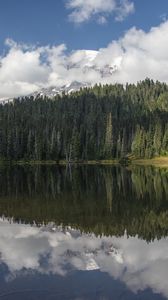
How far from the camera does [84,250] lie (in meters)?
26.2

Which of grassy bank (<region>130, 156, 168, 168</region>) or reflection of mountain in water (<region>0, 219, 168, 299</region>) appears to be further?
grassy bank (<region>130, 156, 168, 168</region>)

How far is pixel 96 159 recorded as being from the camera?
199 metres

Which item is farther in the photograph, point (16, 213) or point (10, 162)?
point (10, 162)

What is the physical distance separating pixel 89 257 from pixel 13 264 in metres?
4.59

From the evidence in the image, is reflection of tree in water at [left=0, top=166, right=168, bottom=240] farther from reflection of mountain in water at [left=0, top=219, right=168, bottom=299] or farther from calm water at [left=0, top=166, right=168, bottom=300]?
reflection of mountain in water at [left=0, top=219, right=168, bottom=299]

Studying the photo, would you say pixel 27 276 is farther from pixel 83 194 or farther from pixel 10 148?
pixel 10 148

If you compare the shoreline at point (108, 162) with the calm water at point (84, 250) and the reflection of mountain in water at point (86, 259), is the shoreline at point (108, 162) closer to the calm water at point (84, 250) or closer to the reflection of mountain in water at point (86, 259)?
the calm water at point (84, 250)

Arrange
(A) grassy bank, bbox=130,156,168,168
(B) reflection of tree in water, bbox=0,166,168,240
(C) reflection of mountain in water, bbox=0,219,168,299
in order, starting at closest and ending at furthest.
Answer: (C) reflection of mountain in water, bbox=0,219,168,299 → (B) reflection of tree in water, bbox=0,166,168,240 → (A) grassy bank, bbox=130,156,168,168

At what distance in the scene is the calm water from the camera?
1925cm

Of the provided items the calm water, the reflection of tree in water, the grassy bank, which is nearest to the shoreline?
the grassy bank

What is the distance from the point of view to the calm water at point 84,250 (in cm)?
1925

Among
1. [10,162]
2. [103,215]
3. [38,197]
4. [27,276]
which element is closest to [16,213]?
[103,215]

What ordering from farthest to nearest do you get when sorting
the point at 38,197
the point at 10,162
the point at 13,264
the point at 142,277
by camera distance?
the point at 10,162
the point at 38,197
the point at 13,264
the point at 142,277

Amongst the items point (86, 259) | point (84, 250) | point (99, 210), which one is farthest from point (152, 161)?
point (86, 259)
